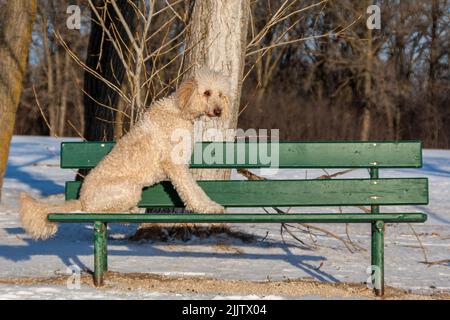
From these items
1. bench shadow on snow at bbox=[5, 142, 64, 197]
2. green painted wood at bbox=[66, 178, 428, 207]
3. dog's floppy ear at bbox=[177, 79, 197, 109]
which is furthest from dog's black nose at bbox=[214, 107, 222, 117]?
bench shadow on snow at bbox=[5, 142, 64, 197]

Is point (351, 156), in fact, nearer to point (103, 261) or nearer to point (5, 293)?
point (103, 261)

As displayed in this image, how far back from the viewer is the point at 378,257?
5035 millimetres

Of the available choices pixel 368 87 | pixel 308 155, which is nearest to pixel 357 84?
pixel 368 87

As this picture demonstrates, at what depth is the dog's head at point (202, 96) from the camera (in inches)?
202

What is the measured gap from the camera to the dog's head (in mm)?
5137

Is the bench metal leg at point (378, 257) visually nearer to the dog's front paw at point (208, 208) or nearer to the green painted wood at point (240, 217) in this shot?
the green painted wood at point (240, 217)

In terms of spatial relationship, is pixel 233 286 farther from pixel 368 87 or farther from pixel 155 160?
pixel 368 87

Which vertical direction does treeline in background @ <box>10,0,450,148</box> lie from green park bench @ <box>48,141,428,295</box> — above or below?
above

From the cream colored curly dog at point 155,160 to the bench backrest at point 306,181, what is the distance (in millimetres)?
244

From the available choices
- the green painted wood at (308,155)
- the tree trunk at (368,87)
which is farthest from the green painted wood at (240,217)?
the tree trunk at (368,87)

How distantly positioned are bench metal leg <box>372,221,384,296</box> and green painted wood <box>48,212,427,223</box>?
0.56ft

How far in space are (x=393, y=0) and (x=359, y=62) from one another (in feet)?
9.14

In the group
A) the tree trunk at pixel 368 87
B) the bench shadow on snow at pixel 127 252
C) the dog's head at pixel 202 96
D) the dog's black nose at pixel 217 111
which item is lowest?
the bench shadow on snow at pixel 127 252

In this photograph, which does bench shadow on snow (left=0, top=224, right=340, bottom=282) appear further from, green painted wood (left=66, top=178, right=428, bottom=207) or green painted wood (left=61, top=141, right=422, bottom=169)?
green painted wood (left=61, top=141, right=422, bottom=169)
